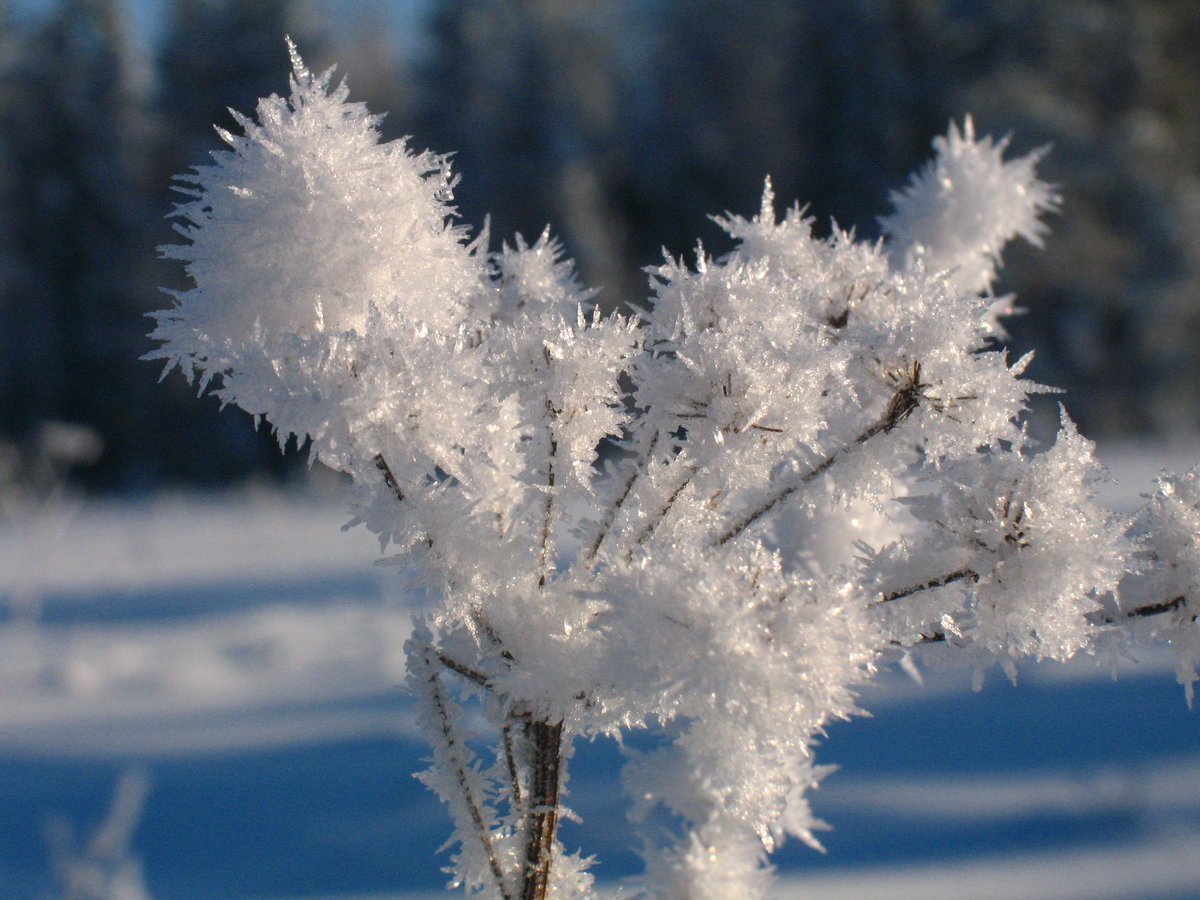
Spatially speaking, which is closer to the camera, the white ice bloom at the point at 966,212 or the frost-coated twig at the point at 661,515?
the frost-coated twig at the point at 661,515

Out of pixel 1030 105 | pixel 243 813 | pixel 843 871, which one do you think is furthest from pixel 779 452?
pixel 1030 105

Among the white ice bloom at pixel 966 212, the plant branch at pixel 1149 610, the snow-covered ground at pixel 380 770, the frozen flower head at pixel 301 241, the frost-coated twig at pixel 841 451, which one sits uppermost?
the snow-covered ground at pixel 380 770

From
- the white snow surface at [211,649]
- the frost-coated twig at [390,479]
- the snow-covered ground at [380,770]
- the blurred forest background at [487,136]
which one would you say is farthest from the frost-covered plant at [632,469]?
the blurred forest background at [487,136]

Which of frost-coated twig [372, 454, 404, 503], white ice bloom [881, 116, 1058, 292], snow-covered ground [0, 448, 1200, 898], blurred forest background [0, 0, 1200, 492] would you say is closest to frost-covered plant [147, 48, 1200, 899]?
frost-coated twig [372, 454, 404, 503]

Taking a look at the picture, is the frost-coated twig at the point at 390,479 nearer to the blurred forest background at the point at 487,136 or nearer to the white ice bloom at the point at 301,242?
the white ice bloom at the point at 301,242

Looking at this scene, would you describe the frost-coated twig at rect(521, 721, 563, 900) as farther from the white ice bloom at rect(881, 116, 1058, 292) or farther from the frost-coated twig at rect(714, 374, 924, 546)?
the white ice bloom at rect(881, 116, 1058, 292)

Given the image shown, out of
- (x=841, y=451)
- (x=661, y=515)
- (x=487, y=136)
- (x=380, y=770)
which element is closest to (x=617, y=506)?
(x=661, y=515)
